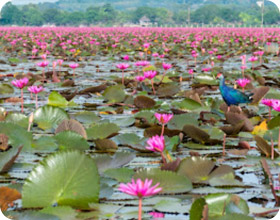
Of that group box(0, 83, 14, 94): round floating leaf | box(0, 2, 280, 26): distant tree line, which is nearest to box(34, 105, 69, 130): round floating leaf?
box(0, 83, 14, 94): round floating leaf

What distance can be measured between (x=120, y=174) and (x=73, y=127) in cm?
60

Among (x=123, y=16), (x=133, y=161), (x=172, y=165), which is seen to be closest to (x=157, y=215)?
(x=172, y=165)

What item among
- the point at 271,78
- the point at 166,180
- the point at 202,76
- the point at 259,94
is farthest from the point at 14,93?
the point at 166,180

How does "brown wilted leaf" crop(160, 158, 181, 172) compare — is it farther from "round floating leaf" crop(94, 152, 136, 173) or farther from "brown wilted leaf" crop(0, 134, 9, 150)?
"brown wilted leaf" crop(0, 134, 9, 150)

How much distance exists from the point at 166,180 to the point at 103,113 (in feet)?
5.18

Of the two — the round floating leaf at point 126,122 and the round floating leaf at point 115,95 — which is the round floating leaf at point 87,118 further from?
the round floating leaf at point 115,95

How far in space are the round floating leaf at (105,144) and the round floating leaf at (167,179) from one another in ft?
1.89

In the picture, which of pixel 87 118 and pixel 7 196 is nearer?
pixel 7 196

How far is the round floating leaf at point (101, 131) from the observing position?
2.27m

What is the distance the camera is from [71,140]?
2.06 metres

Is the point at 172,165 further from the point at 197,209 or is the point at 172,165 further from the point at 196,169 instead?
the point at 197,209

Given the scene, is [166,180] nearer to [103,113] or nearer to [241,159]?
[241,159]

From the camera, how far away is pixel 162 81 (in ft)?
15.3

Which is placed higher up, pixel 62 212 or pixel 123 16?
pixel 123 16
